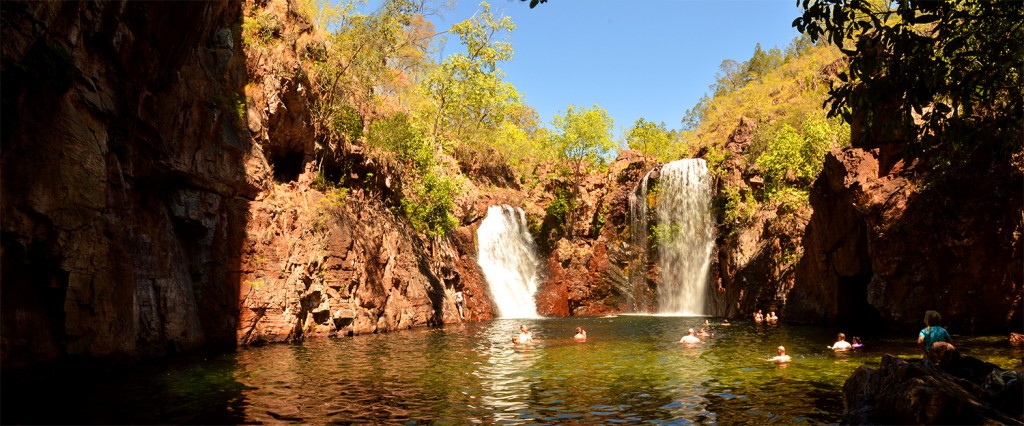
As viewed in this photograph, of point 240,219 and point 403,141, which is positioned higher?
point 403,141

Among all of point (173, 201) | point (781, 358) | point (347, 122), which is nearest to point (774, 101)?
point (347, 122)

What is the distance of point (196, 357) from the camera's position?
1862 centimetres

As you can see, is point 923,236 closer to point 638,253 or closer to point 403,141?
point 403,141

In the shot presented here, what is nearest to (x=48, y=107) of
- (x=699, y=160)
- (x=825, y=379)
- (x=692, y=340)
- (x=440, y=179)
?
(x=825, y=379)

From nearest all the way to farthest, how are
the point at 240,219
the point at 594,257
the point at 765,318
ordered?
the point at 240,219, the point at 765,318, the point at 594,257

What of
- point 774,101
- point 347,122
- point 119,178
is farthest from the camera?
point 774,101

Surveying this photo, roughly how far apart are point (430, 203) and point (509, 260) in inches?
446

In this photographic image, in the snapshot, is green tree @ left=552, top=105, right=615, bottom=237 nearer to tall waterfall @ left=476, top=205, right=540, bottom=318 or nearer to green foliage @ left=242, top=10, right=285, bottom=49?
tall waterfall @ left=476, top=205, right=540, bottom=318

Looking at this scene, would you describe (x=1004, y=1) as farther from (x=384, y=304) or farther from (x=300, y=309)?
(x=384, y=304)

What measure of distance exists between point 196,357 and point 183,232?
16.6ft

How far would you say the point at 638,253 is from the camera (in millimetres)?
50094

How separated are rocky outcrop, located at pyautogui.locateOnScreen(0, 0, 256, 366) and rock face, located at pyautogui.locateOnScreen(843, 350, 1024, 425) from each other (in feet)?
51.6

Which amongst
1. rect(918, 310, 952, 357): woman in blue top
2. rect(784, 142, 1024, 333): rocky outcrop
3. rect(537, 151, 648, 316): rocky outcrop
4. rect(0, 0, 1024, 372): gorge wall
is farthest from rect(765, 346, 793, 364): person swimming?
rect(537, 151, 648, 316): rocky outcrop

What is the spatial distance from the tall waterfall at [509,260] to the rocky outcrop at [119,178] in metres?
24.1
